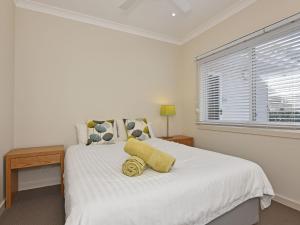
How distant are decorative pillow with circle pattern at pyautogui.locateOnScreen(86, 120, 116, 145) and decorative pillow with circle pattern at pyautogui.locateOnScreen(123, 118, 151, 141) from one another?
0.88ft

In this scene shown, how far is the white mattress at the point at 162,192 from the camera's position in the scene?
2.91 ft

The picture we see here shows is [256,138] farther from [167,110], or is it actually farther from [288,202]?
[167,110]

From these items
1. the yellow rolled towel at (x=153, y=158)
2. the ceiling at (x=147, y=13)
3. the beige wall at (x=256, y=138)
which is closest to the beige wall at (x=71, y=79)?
the ceiling at (x=147, y=13)

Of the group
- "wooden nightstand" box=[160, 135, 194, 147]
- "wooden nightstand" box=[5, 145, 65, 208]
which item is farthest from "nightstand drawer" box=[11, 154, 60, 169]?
"wooden nightstand" box=[160, 135, 194, 147]

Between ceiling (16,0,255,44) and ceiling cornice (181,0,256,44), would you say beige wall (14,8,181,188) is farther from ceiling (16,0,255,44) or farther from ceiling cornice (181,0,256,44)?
ceiling cornice (181,0,256,44)

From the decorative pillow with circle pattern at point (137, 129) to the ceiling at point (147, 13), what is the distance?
1.59 metres

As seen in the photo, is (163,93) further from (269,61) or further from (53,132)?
(53,132)

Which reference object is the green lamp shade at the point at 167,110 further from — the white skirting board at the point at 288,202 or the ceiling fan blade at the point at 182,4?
the white skirting board at the point at 288,202

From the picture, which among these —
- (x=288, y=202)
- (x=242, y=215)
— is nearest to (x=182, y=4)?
(x=242, y=215)

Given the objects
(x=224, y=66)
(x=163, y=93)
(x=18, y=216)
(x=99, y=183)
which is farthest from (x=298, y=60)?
(x=18, y=216)

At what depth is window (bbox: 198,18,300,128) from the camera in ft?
6.54

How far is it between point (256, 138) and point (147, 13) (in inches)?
94.1

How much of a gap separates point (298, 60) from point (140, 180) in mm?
2127

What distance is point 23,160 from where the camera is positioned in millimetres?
2086
